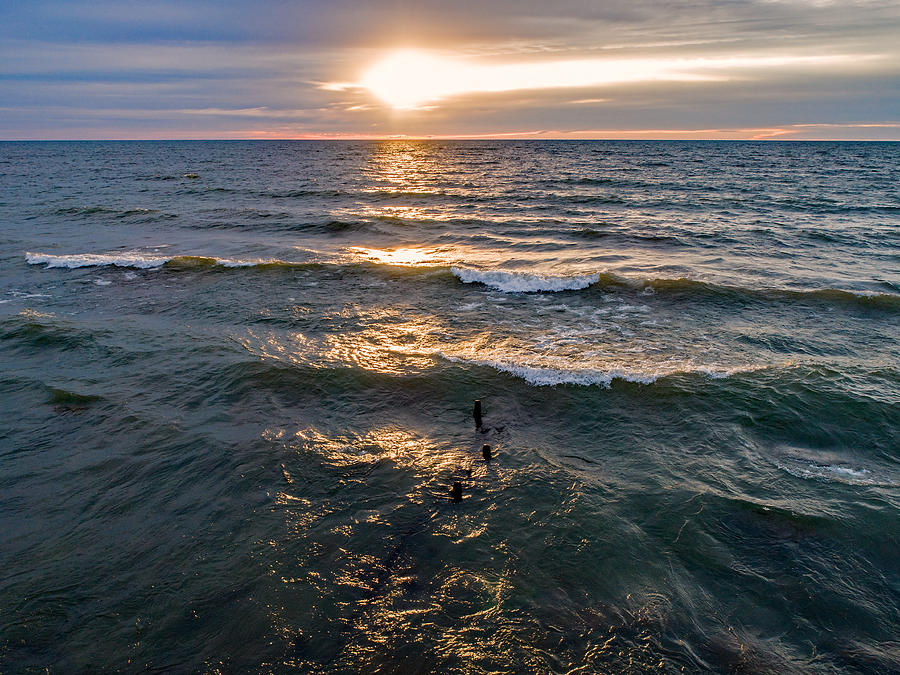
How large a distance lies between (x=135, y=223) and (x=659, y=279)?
3151 centimetres

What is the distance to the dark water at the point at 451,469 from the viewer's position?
5664mm

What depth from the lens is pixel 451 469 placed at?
8477 millimetres

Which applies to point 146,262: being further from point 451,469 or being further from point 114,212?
point 451,469

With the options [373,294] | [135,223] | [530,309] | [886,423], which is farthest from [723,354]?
[135,223]

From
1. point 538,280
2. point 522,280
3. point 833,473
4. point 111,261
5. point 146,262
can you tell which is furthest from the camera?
point 111,261

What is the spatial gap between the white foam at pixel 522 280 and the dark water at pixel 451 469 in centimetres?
16

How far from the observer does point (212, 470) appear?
8500mm

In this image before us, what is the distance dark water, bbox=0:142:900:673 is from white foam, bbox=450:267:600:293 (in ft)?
0.52

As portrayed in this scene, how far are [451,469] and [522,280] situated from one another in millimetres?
12074

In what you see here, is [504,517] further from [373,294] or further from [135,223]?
[135,223]

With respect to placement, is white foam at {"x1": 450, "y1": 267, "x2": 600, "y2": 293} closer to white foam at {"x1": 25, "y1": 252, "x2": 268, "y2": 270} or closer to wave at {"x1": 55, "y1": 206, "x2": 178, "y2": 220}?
white foam at {"x1": 25, "y1": 252, "x2": 268, "y2": 270}

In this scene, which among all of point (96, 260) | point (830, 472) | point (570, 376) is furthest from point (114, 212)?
point (830, 472)

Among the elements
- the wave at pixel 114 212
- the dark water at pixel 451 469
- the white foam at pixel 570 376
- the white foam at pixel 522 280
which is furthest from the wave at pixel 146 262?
the white foam at pixel 570 376

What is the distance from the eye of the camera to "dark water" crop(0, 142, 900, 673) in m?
5.66
